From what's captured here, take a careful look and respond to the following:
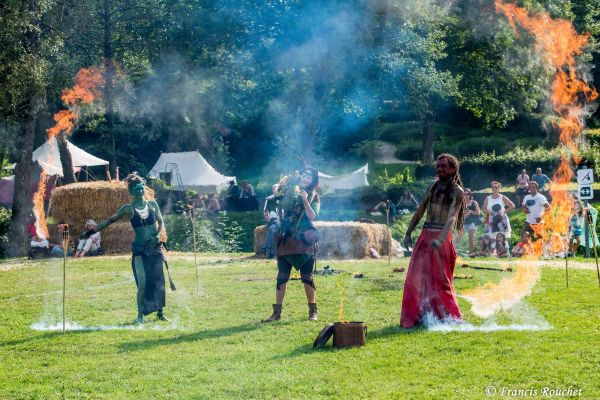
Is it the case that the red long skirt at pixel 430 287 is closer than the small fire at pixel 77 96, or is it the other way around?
the red long skirt at pixel 430 287

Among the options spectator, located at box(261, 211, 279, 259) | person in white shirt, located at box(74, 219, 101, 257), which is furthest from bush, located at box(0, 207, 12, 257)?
spectator, located at box(261, 211, 279, 259)

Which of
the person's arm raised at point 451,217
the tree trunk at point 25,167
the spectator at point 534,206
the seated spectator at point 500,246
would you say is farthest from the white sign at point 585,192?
the tree trunk at point 25,167

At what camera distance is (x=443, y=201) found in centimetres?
1092

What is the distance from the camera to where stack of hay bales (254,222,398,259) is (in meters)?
24.8

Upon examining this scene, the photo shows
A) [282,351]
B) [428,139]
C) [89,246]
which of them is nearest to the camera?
[282,351]

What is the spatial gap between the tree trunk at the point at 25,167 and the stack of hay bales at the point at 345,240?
8.33 metres

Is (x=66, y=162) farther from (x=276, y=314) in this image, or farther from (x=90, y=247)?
(x=276, y=314)

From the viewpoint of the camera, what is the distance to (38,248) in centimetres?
2588

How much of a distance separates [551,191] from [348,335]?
63.5ft

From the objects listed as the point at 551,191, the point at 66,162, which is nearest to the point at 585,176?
the point at 551,191

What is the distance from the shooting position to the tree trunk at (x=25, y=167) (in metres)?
27.4

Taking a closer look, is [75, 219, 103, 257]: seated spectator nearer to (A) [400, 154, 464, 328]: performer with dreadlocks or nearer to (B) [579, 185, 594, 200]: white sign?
(B) [579, 185, 594, 200]: white sign

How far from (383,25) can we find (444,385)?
85.5 feet

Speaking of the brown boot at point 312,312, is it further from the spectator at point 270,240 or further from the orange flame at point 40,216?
the orange flame at point 40,216
